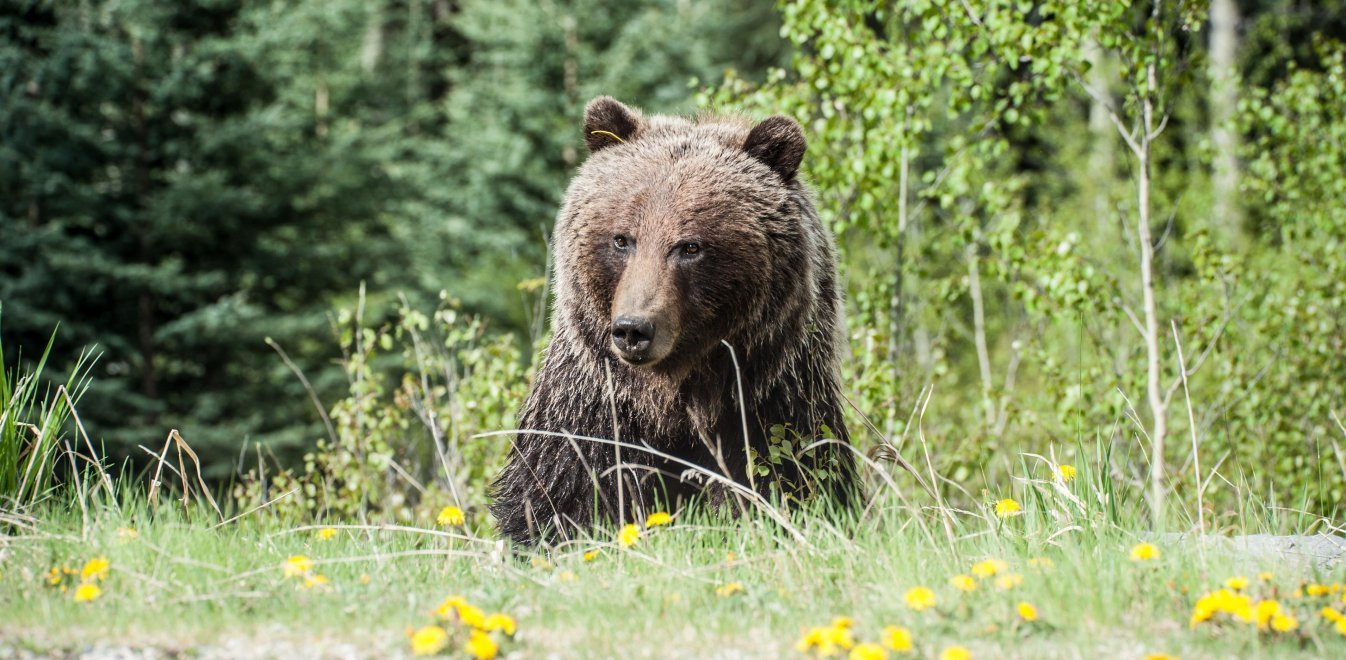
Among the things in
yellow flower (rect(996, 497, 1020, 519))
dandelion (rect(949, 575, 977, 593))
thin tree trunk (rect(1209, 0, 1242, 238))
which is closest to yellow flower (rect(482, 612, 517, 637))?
dandelion (rect(949, 575, 977, 593))

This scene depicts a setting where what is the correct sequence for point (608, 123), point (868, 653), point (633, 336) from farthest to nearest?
point (608, 123), point (633, 336), point (868, 653)

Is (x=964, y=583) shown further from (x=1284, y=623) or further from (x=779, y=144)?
(x=779, y=144)

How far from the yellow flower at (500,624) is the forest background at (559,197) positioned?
52.6 inches

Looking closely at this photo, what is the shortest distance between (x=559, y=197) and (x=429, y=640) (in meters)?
9.31

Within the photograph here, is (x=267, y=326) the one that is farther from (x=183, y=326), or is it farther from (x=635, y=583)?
(x=635, y=583)

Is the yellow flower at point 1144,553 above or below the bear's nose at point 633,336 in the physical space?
below

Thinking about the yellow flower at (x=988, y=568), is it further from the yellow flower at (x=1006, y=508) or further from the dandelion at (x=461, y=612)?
the dandelion at (x=461, y=612)

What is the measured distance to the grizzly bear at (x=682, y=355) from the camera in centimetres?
406

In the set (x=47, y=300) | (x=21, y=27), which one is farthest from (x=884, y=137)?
(x=21, y=27)

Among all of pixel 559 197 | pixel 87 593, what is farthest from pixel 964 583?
pixel 559 197

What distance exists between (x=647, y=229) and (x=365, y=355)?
2935mm

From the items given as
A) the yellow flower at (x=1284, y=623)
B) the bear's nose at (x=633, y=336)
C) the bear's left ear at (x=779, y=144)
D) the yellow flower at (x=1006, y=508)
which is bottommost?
the yellow flower at (x=1006, y=508)

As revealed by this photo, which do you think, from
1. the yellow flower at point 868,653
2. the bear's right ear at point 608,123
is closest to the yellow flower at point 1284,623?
the yellow flower at point 868,653

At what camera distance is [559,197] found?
454 inches
